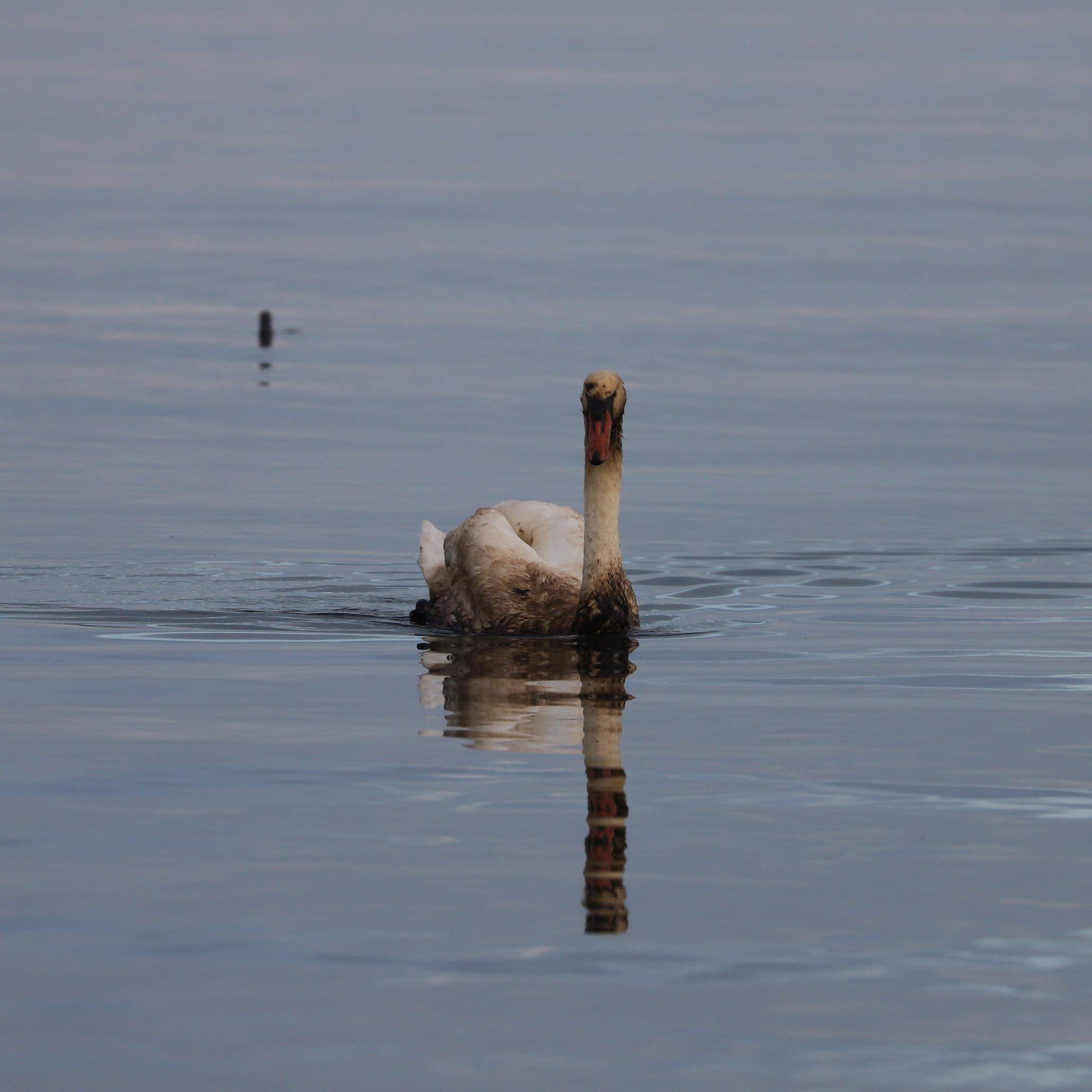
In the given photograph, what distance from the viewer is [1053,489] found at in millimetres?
24406

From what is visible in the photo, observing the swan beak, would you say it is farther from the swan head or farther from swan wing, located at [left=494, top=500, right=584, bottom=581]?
swan wing, located at [left=494, top=500, right=584, bottom=581]

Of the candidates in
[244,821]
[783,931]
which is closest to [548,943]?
[783,931]

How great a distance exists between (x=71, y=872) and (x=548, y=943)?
178cm

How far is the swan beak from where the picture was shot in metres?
15.9

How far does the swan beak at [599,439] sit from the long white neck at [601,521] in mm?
192

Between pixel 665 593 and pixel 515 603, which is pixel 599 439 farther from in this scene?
A: pixel 665 593

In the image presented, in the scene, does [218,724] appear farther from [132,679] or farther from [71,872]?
[71,872]

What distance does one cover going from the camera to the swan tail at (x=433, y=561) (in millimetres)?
17109

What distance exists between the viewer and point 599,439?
16000mm

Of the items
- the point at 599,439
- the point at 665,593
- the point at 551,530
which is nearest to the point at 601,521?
the point at 599,439

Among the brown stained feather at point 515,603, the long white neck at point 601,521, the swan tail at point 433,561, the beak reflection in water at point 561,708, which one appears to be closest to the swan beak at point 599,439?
the long white neck at point 601,521

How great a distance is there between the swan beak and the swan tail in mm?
1531

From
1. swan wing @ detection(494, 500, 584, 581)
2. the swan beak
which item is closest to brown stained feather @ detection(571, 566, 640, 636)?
the swan beak

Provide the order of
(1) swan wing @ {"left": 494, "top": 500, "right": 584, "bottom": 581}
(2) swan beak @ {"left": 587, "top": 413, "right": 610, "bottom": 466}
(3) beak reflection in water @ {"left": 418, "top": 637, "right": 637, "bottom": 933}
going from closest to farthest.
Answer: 1. (3) beak reflection in water @ {"left": 418, "top": 637, "right": 637, "bottom": 933}
2. (2) swan beak @ {"left": 587, "top": 413, "right": 610, "bottom": 466}
3. (1) swan wing @ {"left": 494, "top": 500, "right": 584, "bottom": 581}
